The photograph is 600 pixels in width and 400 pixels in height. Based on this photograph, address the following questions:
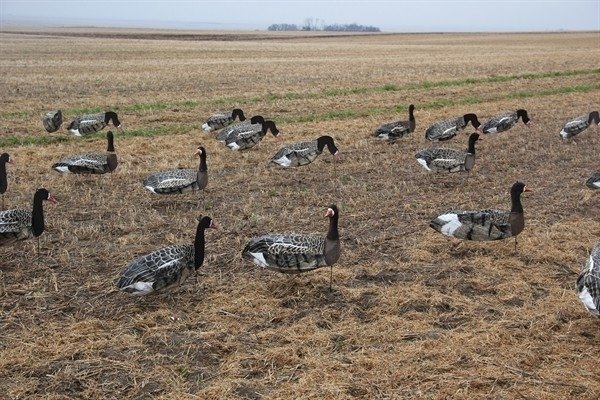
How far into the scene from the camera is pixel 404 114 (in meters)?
21.1

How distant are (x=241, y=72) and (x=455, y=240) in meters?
27.6

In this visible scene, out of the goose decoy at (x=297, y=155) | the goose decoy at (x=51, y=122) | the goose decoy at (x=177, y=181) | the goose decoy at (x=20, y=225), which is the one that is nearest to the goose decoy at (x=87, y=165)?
the goose decoy at (x=177, y=181)

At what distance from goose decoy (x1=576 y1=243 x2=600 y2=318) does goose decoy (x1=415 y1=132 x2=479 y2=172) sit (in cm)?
582

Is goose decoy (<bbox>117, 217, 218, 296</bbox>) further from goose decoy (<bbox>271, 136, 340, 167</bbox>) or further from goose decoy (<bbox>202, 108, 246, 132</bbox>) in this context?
goose decoy (<bbox>202, 108, 246, 132</bbox>)

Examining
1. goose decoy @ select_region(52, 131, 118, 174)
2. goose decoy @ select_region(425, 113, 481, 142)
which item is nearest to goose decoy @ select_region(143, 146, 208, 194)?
goose decoy @ select_region(52, 131, 118, 174)

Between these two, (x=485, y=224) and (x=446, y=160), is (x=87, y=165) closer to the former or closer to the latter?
(x=446, y=160)

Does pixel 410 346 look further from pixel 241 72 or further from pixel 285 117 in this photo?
pixel 241 72

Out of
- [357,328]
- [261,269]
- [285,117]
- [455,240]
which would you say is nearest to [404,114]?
[285,117]

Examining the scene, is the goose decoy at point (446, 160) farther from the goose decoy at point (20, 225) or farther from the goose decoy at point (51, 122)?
the goose decoy at point (51, 122)

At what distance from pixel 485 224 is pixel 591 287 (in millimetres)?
2483

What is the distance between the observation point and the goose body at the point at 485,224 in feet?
28.1

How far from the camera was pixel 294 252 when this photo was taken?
7426 millimetres

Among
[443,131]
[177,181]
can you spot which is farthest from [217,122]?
[177,181]

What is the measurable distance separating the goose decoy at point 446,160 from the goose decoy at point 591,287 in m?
5.82
